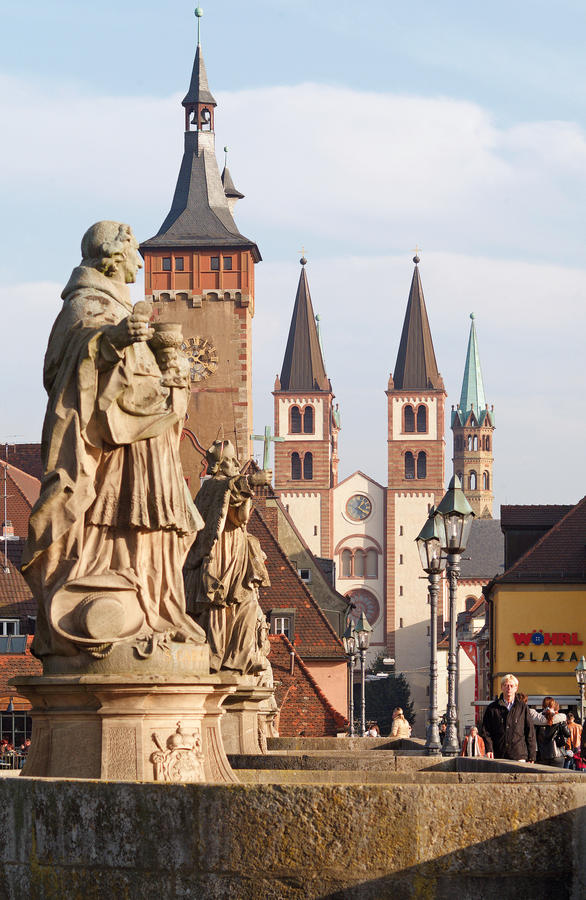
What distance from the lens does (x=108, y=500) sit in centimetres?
706

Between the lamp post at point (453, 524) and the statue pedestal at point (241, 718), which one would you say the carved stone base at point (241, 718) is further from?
the lamp post at point (453, 524)

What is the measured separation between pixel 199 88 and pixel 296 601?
3731cm

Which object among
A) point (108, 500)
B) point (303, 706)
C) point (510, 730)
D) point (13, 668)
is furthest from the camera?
point (13, 668)

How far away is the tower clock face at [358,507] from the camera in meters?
148

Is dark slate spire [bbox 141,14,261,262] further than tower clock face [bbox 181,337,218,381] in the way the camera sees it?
Yes

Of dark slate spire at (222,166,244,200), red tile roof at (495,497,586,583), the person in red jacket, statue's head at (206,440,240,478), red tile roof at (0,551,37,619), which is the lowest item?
the person in red jacket

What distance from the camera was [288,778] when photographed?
8320 mm

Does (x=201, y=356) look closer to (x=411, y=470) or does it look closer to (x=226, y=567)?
(x=226, y=567)

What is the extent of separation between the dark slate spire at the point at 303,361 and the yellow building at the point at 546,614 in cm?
10044

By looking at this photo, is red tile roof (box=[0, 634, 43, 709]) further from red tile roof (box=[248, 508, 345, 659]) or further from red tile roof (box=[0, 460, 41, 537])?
red tile roof (box=[0, 460, 41, 537])

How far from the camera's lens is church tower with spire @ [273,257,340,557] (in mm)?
149375

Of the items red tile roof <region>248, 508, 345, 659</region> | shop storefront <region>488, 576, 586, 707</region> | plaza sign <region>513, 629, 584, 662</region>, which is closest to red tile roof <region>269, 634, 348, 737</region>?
red tile roof <region>248, 508, 345, 659</region>

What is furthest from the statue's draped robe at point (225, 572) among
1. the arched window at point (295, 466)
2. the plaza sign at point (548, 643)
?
the arched window at point (295, 466)

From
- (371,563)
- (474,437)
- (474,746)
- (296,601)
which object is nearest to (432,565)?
(474,746)
